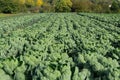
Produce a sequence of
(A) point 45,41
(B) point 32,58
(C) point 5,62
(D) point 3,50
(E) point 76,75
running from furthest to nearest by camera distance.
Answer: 1. (A) point 45,41
2. (D) point 3,50
3. (B) point 32,58
4. (C) point 5,62
5. (E) point 76,75

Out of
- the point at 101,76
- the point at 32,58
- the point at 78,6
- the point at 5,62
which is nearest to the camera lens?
the point at 101,76

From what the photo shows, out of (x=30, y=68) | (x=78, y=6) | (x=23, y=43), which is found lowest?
(x=78, y=6)

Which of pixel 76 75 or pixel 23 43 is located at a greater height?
pixel 76 75

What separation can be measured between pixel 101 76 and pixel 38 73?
1.35 m

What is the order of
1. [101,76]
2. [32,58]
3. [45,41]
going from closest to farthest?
[101,76], [32,58], [45,41]

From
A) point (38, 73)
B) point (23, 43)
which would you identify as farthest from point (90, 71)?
point (23, 43)

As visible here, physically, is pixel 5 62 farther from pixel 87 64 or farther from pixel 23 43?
pixel 23 43

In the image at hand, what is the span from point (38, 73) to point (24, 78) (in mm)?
427

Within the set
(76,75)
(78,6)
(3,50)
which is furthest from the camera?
(78,6)

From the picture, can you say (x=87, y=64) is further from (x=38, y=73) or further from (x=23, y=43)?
(x=23, y=43)

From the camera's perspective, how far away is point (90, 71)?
631 cm

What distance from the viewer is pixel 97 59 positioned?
718 cm

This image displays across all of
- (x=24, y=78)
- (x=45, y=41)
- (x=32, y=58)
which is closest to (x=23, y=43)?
(x=45, y=41)

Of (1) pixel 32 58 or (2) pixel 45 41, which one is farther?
(2) pixel 45 41
